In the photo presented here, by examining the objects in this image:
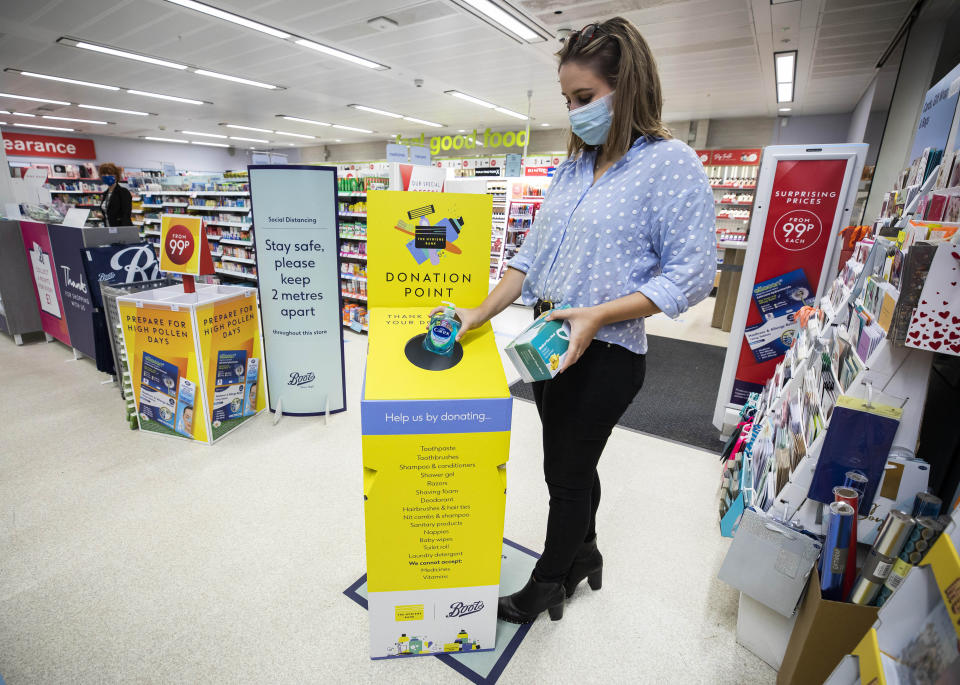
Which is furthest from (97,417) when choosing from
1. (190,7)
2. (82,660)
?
(190,7)

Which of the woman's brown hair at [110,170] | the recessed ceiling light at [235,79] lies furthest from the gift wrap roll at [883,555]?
the recessed ceiling light at [235,79]

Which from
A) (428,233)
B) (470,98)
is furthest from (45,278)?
(470,98)

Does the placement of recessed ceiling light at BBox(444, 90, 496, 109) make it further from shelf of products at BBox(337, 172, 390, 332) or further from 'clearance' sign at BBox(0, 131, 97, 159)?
'clearance' sign at BBox(0, 131, 97, 159)

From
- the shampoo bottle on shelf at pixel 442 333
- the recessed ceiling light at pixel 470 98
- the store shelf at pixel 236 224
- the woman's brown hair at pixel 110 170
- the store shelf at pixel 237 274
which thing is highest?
the recessed ceiling light at pixel 470 98

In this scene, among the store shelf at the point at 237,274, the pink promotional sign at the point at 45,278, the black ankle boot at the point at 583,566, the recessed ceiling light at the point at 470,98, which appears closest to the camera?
the black ankle boot at the point at 583,566

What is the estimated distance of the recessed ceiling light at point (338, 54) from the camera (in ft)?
19.8

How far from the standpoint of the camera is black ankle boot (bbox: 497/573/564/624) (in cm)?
156

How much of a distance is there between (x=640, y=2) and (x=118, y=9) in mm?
5677

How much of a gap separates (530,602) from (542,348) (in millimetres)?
1068


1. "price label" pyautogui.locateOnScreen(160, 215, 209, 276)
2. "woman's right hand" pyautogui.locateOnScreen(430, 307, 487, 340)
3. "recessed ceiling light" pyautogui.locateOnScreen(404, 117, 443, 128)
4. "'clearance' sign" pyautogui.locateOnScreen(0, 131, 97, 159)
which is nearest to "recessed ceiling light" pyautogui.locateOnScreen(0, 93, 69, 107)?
"'clearance' sign" pyautogui.locateOnScreen(0, 131, 97, 159)

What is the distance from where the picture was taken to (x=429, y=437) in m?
1.21

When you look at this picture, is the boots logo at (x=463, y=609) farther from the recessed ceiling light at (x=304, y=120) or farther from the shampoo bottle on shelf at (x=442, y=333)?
the recessed ceiling light at (x=304, y=120)

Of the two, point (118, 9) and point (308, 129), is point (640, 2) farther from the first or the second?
point (308, 129)

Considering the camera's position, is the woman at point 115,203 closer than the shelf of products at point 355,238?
No
